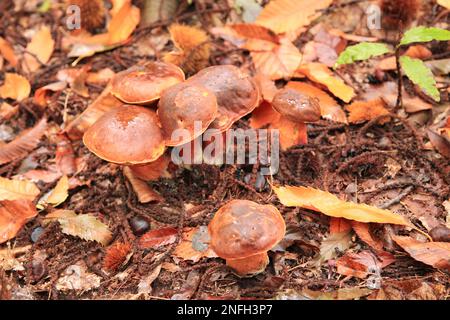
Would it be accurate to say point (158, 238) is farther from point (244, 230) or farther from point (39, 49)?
point (39, 49)

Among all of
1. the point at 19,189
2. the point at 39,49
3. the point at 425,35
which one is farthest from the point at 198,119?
the point at 39,49

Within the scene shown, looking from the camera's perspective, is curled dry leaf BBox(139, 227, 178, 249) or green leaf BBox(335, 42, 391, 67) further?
green leaf BBox(335, 42, 391, 67)

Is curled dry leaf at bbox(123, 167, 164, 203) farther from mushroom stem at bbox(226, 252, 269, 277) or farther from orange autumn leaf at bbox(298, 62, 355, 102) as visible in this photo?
orange autumn leaf at bbox(298, 62, 355, 102)

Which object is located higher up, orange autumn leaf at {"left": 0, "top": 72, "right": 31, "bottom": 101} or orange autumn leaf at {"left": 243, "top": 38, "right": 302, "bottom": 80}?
orange autumn leaf at {"left": 243, "top": 38, "right": 302, "bottom": 80}

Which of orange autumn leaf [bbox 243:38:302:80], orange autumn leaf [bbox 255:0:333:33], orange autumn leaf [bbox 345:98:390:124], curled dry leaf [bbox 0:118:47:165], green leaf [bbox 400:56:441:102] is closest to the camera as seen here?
green leaf [bbox 400:56:441:102]

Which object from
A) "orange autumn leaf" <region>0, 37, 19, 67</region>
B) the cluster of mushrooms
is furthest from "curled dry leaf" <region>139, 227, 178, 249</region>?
"orange autumn leaf" <region>0, 37, 19, 67</region>

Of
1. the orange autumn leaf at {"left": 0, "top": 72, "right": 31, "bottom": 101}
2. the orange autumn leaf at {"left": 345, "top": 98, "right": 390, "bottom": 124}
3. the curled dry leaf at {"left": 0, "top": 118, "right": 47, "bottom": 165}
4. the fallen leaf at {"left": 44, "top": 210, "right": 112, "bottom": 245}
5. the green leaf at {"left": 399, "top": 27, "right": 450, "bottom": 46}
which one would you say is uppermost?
the green leaf at {"left": 399, "top": 27, "right": 450, "bottom": 46}
